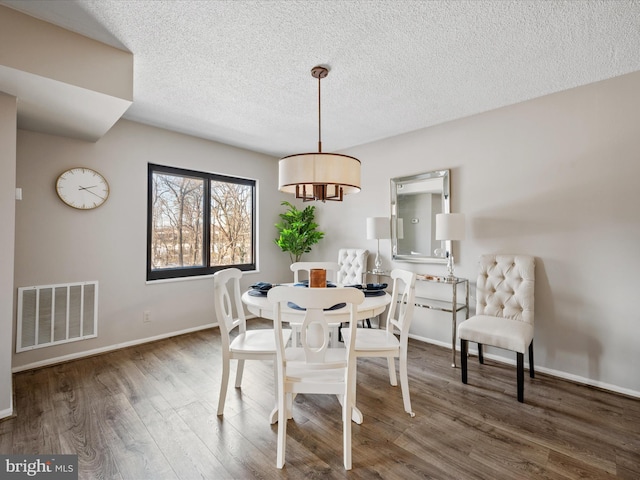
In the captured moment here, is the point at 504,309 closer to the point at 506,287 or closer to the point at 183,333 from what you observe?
the point at 506,287

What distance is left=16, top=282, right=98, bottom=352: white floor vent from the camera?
106 inches

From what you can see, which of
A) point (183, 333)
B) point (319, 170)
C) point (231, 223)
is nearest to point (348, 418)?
point (319, 170)

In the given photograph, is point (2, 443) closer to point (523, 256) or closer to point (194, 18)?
point (194, 18)

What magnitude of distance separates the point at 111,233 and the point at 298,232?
89.1 inches

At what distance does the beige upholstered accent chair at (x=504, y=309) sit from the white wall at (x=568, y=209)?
0.20 m

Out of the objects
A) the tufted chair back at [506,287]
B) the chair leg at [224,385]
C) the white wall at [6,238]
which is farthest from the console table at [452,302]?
the white wall at [6,238]

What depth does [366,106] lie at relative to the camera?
2.97 metres

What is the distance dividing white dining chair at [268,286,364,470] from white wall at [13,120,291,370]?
2451mm

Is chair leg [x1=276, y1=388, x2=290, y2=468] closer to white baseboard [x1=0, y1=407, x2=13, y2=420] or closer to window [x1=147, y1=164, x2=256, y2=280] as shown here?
white baseboard [x1=0, y1=407, x2=13, y2=420]

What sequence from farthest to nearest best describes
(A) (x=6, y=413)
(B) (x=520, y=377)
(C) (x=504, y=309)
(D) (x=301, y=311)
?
(C) (x=504, y=309) → (B) (x=520, y=377) → (A) (x=6, y=413) → (D) (x=301, y=311)

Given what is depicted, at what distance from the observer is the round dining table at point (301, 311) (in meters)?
1.83

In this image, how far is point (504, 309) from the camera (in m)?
2.76

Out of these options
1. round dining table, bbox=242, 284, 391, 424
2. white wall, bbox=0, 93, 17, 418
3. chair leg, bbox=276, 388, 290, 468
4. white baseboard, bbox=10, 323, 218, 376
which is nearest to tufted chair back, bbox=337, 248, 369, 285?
round dining table, bbox=242, 284, 391, 424

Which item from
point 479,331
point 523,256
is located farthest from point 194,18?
point 523,256
